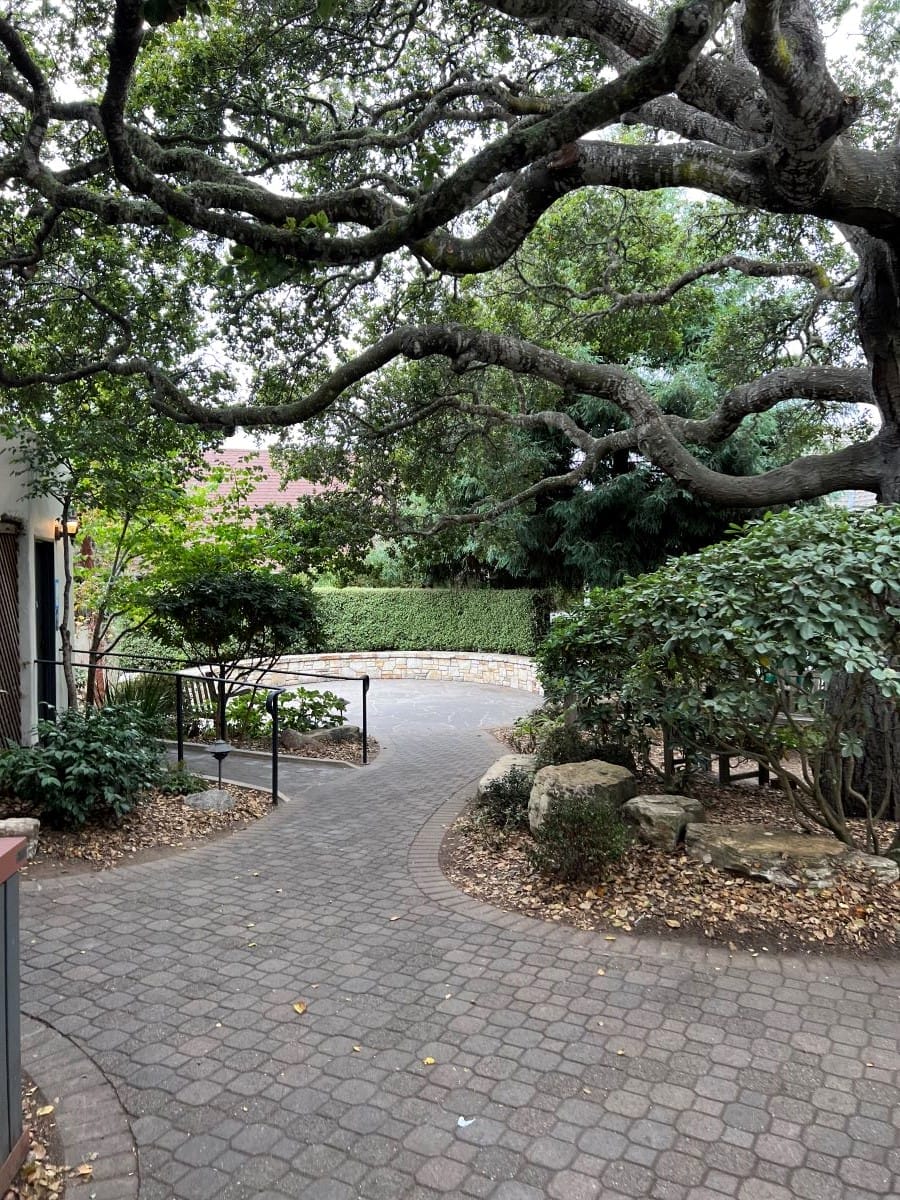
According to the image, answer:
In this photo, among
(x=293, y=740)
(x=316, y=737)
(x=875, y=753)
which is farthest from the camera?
(x=316, y=737)

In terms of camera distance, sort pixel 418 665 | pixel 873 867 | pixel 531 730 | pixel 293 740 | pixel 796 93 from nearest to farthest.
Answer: pixel 796 93
pixel 873 867
pixel 531 730
pixel 293 740
pixel 418 665

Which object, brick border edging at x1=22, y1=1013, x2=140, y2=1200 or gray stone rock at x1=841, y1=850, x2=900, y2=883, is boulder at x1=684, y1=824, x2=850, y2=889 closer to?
gray stone rock at x1=841, y1=850, x2=900, y2=883

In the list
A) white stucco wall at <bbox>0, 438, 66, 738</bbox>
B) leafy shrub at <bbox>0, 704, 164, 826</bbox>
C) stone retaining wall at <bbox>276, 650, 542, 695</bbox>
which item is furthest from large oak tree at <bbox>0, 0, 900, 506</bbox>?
stone retaining wall at <bbox>276, 650, 542, 695</bbox>

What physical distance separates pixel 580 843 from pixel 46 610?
24.1 feet

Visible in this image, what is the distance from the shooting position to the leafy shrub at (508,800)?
19.8 ft

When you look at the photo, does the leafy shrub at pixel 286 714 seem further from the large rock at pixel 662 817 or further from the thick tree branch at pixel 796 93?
the thick tree branch at pixel 796 93

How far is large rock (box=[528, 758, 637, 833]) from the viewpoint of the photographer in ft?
17.3

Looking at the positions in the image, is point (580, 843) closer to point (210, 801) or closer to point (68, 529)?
point (210, 801)

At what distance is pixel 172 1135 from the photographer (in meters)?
2.61

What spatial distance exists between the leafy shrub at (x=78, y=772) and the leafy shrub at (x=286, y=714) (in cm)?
406

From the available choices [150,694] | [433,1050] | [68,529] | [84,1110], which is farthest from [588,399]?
[84,1110]

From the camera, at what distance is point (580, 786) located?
17.5ft

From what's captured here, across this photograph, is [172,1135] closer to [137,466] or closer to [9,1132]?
[9,1132]

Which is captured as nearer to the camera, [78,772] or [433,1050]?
→ [433,1050]
